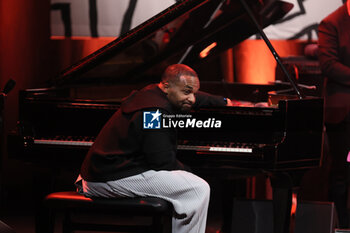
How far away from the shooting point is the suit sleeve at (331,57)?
506 centimetres

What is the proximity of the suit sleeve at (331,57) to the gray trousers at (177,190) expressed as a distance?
6.83 feet

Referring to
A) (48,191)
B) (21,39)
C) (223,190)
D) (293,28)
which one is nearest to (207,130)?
(223,190)

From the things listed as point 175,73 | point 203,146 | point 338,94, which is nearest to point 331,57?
point 338,94

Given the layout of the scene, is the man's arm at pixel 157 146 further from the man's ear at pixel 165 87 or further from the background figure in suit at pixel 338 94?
the background figure in suit at pixel 338 94

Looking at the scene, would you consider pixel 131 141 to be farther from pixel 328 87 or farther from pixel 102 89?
pixel 328 87

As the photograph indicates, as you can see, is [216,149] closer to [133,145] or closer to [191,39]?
[133,145]

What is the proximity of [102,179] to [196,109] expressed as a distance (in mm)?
825

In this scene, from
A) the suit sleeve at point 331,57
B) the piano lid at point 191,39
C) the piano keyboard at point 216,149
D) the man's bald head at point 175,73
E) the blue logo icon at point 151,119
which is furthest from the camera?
the suit sleeve at point 331,57

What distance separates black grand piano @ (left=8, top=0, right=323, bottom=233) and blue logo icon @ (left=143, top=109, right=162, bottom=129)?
639mm

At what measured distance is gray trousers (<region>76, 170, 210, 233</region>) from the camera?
11.1ft

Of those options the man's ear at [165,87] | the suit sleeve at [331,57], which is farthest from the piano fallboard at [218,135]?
the suit sleeve at [331,57]

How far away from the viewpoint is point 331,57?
5.12m

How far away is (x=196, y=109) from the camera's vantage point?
13.0ft

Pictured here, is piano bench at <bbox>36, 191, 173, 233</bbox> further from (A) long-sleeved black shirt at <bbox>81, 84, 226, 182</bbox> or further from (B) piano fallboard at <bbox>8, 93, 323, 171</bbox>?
(B) piano fallboard at <bbox>8, 93, 323, 171</bbox>
